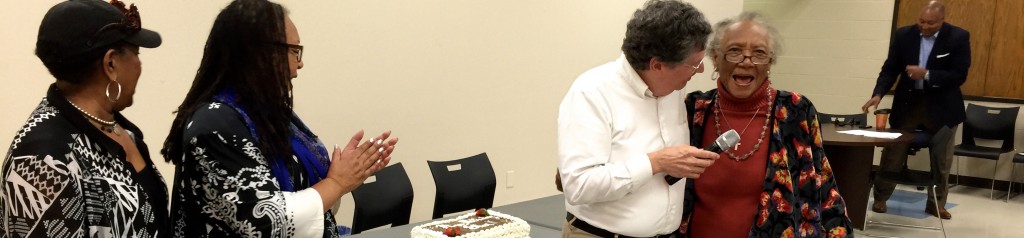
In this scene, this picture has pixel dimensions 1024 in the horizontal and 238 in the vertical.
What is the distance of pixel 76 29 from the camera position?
5.01 ft

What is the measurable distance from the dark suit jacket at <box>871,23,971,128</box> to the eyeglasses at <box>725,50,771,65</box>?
4554 millimetres

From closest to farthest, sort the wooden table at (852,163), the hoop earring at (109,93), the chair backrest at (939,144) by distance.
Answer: the hoop earring at (109,93) → the wooden table at (852,163) → the chair backrest at (939,144)

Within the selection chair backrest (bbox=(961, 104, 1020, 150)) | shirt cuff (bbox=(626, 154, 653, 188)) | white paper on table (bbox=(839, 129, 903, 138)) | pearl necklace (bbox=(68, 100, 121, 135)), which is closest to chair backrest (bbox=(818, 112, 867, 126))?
white paper on table (bbox=(839, 129, 903, 138))

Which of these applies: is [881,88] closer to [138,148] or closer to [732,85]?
[732,85]

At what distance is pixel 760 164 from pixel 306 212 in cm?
109

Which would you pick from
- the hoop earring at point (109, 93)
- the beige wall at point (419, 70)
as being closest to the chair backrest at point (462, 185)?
the beige wall at point (419, 70)

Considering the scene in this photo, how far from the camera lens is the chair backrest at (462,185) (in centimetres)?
420

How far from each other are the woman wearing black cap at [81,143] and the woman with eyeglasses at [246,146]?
106 mm

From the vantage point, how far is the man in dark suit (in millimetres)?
5996

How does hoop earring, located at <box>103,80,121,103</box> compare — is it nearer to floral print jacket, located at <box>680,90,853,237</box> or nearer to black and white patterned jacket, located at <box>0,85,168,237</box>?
black and white patterned jacket, located at <box>0,85,168,237</box>

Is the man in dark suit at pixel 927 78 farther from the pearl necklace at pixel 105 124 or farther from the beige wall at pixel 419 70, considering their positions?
the pearl necklace at pixel 105 124

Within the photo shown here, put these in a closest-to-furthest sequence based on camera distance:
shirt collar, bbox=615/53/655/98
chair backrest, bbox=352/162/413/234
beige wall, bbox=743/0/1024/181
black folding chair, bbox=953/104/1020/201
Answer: shirt collar, bbox=615/53/655/98 < chair backrest, bbox=352/162/413/234 < black folding chair, bbox=953/104/1020/201 < beige wall, bbox=743/0/1024/181

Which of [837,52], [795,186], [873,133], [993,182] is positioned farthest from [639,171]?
[837,52]

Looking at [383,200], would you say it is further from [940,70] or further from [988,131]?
[988,131]
